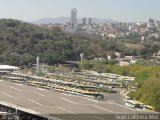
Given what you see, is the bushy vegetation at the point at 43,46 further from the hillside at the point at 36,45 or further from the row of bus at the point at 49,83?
the row of bus at the point at 49,83

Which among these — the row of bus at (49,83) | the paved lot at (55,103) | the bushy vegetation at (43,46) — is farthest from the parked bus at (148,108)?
the bushy vegetation at (43,46)

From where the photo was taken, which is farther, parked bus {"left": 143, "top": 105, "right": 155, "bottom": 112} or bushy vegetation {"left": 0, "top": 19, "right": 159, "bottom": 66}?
bushy vegetation {"left": 0, "top": 19, "right": 159, "bottom": 66}

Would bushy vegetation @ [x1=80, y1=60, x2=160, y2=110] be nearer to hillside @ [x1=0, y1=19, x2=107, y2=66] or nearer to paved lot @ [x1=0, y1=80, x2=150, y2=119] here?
paved lot @ [x1=0, y1=80, x2=150, y2=119]

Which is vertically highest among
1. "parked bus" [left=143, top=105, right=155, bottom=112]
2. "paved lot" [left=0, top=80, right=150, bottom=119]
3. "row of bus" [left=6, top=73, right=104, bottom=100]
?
"paved lot" [left=0, top=80, right=150, bottom=119]

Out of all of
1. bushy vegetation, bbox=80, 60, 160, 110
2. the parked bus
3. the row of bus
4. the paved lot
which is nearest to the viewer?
the paved lot

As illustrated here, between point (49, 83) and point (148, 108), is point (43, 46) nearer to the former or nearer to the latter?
point (49, 83)

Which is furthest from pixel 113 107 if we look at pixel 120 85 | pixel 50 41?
pixel 50 41

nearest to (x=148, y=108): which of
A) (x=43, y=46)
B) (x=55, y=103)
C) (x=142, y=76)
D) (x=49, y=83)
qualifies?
(x=55, y=103)

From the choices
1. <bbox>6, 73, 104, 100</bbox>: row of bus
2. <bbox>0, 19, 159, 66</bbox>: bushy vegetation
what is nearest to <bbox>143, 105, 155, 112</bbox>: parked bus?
<bbox>6, 73, 104, 100</bbox>: row of bus
